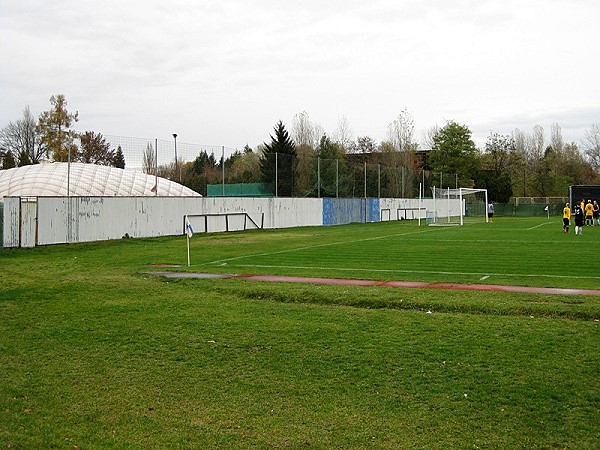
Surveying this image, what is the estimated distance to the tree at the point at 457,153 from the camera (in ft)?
296

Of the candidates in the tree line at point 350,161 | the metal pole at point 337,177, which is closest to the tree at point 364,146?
the tree line at point 350,161

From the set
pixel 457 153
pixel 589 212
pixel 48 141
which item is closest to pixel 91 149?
pixel 48 141

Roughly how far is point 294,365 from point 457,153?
281 feet

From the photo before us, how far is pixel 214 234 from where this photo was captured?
37469 mm

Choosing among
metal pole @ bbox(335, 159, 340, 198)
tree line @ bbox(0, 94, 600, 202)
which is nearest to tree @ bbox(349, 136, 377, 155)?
tree line @ bbox(0, 94, 600, 202)

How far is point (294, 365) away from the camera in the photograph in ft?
27.1

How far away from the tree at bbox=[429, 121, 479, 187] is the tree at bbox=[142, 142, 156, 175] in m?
59.7

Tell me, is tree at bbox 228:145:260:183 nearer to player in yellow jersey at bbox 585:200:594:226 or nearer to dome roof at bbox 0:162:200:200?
dome roof at bbox 0:162:200:200

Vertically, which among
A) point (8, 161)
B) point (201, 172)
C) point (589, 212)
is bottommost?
point (589, 212)

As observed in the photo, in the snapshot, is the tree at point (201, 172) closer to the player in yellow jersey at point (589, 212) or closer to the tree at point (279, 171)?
the tree at point (279, 171)

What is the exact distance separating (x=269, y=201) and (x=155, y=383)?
36.3m

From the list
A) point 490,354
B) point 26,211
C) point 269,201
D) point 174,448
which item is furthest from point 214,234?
point 174,448

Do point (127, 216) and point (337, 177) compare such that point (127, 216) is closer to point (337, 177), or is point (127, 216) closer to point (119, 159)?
point (119, 159)

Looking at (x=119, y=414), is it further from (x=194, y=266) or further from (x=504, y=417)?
(x=194, y=266)
